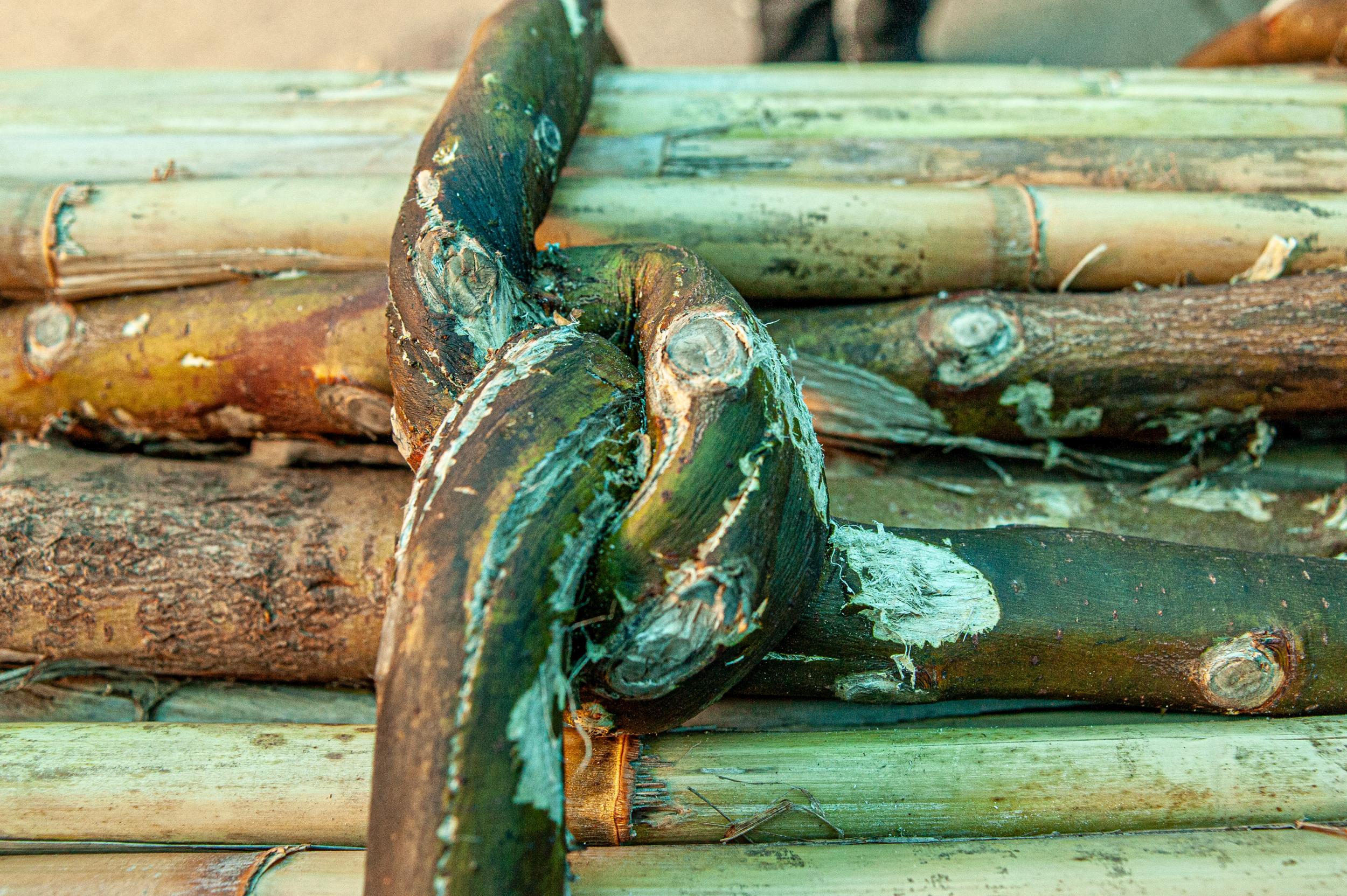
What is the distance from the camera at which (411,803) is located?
808 mm

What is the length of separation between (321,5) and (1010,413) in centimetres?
391

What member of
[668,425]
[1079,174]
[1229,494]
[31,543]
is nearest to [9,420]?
[31,543]

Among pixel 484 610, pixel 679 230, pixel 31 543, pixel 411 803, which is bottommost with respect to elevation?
pixel 411 803

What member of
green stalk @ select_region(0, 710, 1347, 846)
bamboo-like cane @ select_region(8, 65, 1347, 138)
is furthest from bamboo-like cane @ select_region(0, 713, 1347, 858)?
bamboo-like cane @ select_region(8, 65, 1347, 138)

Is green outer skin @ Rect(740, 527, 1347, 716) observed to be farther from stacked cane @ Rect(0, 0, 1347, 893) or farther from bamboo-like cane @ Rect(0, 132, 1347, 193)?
bamboo-like cane @ Rect(0, 132, 1347, 193)

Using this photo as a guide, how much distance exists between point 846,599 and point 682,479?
14.6 inches

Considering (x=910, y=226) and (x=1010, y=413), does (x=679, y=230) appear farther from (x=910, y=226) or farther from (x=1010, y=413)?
(x=1010, y=413)

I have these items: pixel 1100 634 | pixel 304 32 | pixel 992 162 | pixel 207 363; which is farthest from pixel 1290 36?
pixel 304 32

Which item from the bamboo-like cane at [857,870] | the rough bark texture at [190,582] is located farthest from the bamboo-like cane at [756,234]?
the bamboo-like cane at [857,870]

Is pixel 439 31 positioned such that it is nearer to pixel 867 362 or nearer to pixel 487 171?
pixel 487 171

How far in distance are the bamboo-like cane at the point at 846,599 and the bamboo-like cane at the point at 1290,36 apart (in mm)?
Answer: 1815

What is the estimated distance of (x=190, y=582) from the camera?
1354 mm

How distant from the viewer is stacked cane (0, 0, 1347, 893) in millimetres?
983

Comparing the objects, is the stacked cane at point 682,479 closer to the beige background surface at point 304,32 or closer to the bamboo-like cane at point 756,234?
the bamboo-like cane at point 756,234
